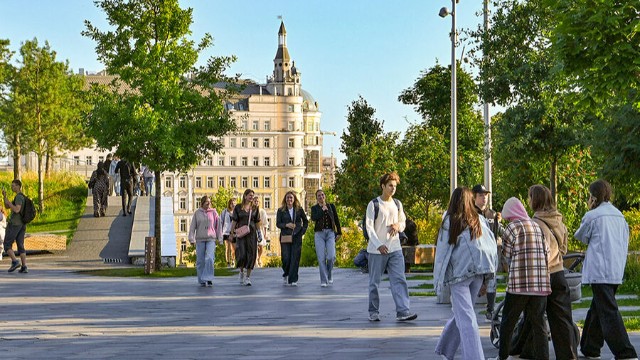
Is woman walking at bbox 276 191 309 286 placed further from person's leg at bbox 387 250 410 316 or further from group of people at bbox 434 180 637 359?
group of people at bbox 434 180 637 359

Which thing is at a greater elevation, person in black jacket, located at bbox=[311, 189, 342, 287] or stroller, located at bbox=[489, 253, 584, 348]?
person in black jacket, located at bbox=[311, 189, 342, 287]

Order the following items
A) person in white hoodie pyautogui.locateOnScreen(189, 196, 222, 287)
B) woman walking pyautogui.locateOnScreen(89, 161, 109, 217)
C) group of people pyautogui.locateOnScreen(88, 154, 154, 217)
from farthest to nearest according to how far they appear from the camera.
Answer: woman walking pyautogui.locateOnScreen(89, 161, 109, 217) → group of people pyautogui.locateOnScreen(88, 154, 154, 217) → person in white hoodie pyautogui.locateOnScreen(189, 196, 222, 287)

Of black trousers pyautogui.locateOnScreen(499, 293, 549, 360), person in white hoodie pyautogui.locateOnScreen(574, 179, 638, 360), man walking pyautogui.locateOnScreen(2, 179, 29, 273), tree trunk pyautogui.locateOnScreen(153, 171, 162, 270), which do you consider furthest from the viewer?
tree trunk pyautogui.locateOnScreen(153, 171, 162, 270)

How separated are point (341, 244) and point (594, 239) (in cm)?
5682

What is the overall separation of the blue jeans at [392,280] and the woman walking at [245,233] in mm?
8936

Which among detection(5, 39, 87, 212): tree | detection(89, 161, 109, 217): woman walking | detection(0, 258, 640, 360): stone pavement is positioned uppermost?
detection(5, 39, 87, 212): tree

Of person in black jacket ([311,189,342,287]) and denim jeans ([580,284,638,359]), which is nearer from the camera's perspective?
denim jeans ([580,284,638,359])

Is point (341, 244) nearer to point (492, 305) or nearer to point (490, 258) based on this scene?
point (492, 305)

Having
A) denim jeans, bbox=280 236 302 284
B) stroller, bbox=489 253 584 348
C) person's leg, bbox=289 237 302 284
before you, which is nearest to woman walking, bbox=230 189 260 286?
denim jeans, bbox=280 236 302 284

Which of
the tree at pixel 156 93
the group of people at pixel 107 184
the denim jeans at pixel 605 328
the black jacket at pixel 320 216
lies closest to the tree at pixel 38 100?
the group of people at pixel 107 184

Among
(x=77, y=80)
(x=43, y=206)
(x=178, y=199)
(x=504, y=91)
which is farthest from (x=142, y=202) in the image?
(x=178, y=199)

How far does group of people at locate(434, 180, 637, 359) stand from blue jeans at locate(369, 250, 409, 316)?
4434 millimetres

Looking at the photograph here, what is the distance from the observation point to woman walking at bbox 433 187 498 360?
12188mm

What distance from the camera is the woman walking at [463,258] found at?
40.0 feet
